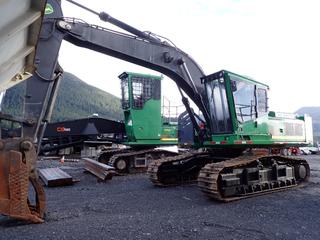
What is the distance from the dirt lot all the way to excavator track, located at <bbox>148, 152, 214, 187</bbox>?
2.18 ft

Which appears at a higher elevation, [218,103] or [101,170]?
[218,103]

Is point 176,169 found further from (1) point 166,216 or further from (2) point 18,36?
(2) point 18,36

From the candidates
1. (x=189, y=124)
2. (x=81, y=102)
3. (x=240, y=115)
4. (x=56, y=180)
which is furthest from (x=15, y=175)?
(x=81, y=102)

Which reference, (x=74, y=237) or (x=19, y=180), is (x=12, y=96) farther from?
(x=74, y=237)

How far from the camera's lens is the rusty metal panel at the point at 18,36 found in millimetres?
2846

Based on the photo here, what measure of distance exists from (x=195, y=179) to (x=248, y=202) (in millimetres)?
2886

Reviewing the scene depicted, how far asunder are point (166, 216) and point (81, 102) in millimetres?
65872

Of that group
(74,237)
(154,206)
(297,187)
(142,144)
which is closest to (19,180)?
(74,237)

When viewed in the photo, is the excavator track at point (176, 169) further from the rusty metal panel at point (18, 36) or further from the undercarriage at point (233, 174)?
the rusty metal panel at point (18, 36)

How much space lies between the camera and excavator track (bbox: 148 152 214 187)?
873cm

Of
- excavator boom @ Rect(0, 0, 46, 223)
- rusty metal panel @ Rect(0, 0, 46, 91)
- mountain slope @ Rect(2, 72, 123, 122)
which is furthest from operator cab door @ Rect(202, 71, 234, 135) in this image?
mountain slope @ Rect(2, 72, 123, 122)

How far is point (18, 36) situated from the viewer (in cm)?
331

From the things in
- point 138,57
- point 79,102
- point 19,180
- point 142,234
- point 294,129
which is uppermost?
point 79,102

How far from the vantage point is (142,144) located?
12023mm
